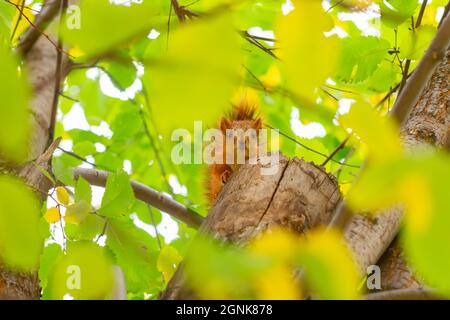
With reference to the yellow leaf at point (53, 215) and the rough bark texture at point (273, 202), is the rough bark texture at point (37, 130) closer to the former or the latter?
the yellow leaf at point (53, 215)

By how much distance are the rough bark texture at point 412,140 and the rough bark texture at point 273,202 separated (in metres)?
0.26

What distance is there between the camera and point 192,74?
43 cm

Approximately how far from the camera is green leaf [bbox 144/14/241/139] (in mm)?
421

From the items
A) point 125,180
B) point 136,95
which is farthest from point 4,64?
point 136,95

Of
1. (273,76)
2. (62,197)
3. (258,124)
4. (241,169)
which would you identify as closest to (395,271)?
(241,169)

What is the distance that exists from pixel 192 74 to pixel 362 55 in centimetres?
132

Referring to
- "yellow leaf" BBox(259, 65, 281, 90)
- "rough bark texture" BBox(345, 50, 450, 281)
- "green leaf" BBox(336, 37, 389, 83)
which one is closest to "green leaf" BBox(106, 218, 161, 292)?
"rough bark texture" BBox(345, 50, 450, 281)

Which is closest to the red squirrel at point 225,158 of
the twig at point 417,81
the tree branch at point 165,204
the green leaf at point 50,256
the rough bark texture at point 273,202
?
the tree branch at point 165,204

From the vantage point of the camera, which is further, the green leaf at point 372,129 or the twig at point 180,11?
the twig at point 180,11

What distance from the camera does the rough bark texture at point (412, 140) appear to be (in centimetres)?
111

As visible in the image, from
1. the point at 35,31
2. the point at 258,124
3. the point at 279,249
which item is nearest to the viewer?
the point at 279,249

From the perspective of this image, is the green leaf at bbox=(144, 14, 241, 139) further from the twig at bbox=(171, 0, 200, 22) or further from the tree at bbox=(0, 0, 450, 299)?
the twig at bbox=(171, 0, 200, 22)

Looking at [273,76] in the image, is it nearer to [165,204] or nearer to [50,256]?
[165,204]
